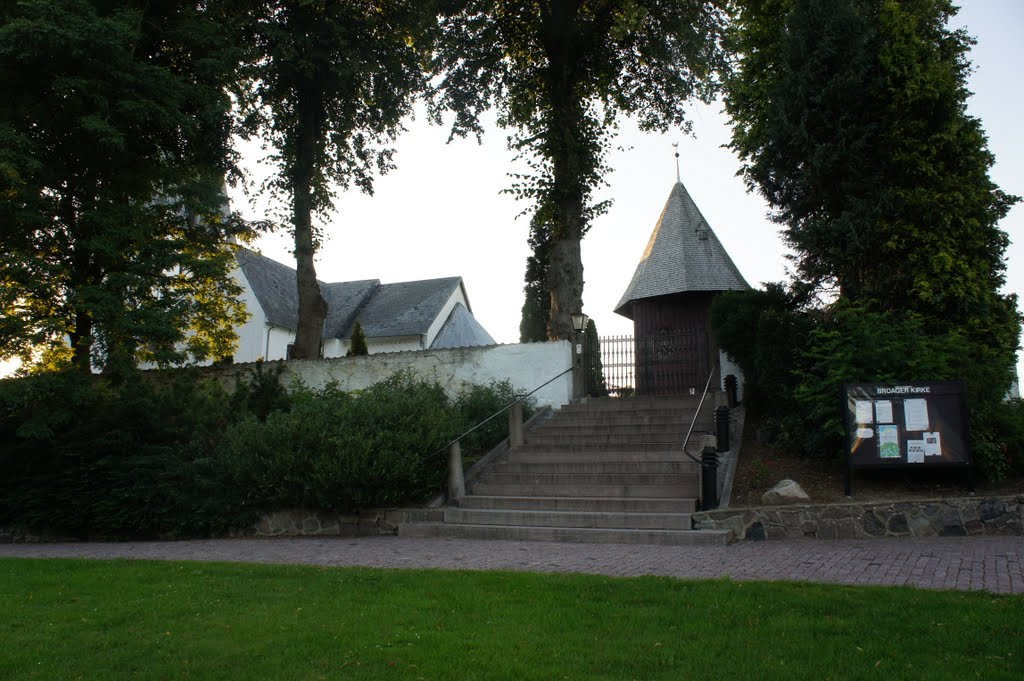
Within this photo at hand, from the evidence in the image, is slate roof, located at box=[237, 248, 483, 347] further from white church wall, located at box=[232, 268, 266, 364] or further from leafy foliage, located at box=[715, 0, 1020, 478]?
leafy foliage, located at box=[715, 0, 1020, 478]

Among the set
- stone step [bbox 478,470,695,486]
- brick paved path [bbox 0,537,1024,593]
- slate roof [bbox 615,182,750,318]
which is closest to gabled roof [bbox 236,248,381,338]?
slate roof [bbox 615,182,750,318]

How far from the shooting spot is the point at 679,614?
5578mm

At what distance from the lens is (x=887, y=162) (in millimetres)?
12773

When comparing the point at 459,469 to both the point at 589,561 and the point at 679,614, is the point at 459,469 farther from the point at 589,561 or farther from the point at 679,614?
the point at 679,614

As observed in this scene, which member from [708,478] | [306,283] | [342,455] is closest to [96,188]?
[306,283]

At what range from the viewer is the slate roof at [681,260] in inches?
808

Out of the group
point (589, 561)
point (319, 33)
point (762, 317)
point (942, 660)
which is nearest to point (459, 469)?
point (589, 561)

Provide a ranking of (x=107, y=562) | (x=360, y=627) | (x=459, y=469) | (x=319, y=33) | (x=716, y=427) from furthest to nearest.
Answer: (x=319, y=33), (x=716, y=427), (x=459, y=469), (x=107, y=562), (x=360, y=627)

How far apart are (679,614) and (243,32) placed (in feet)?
55.8

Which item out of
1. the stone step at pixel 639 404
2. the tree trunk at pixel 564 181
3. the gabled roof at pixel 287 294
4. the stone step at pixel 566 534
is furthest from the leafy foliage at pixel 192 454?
the gabled roof at pixel 287 294

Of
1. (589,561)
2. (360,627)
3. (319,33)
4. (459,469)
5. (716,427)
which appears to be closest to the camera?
(360,627)

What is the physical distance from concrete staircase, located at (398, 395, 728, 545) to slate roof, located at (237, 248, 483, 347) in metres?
21.1

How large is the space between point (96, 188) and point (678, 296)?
44.6 feet

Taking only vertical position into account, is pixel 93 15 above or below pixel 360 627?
above
